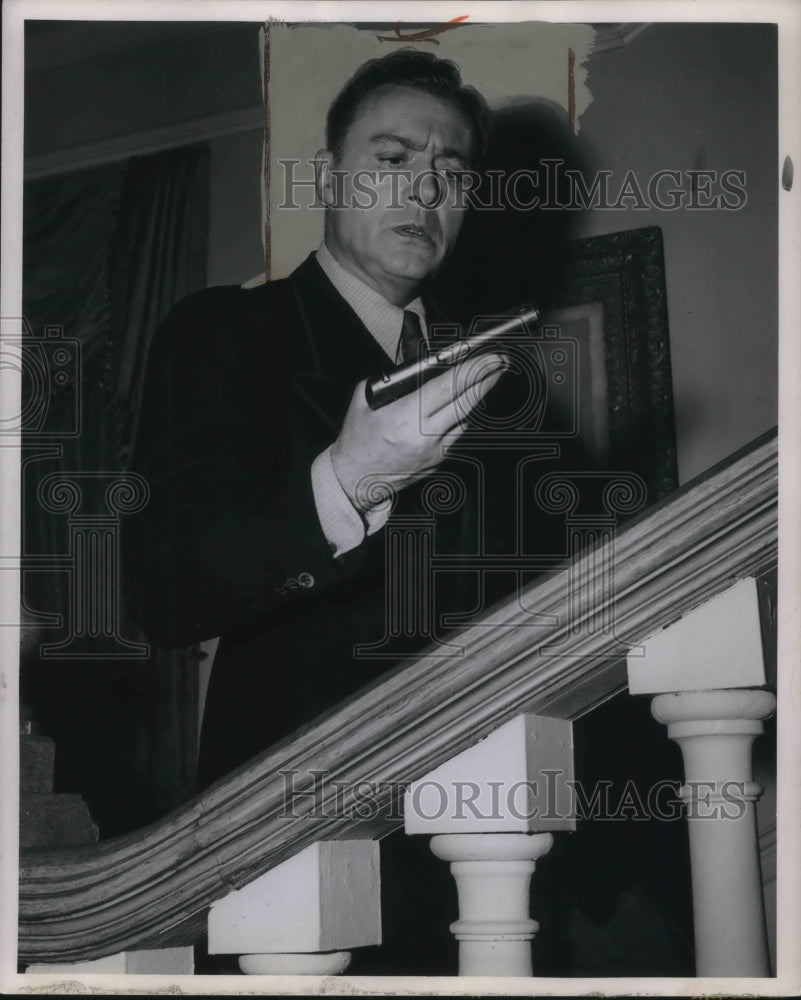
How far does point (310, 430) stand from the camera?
2869mm

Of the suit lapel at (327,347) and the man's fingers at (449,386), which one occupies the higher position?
the suit lapel at (327,347)

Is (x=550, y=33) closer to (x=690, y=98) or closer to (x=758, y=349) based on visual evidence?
(x=690, y=98)

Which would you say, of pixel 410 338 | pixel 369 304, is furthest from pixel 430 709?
pixel 369 304

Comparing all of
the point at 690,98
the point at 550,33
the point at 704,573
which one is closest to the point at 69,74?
the point at 550,33

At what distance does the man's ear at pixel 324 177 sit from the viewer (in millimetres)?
2961

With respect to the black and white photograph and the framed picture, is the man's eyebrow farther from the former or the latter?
the framed picture

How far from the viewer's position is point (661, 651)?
2270 millimetres

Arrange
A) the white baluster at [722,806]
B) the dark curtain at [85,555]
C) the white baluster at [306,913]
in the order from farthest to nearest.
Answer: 1. the dark curtain at [85,555]
2. the white baluster at [306,913]
3. the white baluster at [722,806]

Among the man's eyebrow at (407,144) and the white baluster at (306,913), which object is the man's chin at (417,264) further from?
the white baluster at (306,913)

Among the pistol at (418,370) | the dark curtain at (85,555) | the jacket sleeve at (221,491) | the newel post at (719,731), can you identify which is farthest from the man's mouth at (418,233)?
the newel post at (719,731)

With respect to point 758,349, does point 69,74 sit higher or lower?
higher

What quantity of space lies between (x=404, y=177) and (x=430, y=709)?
1.22m

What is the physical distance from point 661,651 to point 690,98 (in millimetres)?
1336

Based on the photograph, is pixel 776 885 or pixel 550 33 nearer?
pixel 776 885
